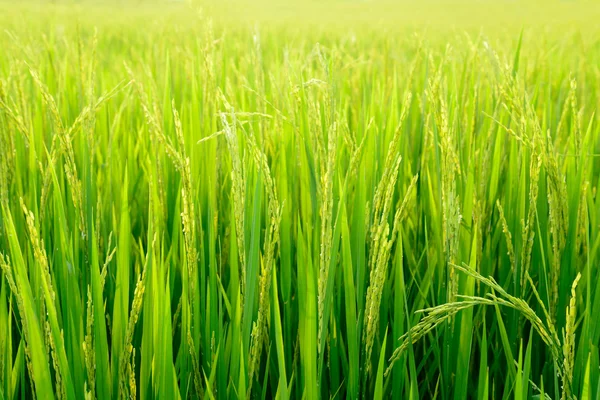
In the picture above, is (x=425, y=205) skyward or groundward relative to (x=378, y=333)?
skyward

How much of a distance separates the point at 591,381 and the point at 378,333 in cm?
33

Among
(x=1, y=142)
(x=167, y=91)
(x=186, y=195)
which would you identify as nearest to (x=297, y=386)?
(x=186, y=195)

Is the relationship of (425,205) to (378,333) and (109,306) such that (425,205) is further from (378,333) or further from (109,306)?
(109,306)

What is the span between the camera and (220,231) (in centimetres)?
122

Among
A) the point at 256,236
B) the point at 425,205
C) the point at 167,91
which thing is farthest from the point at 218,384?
the point at 167,91

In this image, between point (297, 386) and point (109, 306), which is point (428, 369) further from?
point (109, 306)

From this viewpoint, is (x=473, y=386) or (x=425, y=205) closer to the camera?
(x=473, y=386)

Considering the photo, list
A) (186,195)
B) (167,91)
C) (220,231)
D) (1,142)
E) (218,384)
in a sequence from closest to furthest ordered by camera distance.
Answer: (186,195), (218,384), (1,142), (220,231), (167,91)

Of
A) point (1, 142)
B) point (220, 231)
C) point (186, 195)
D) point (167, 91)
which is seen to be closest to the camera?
point (186, 195)

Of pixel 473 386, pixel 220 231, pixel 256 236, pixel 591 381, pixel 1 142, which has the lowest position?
pixel 473 386

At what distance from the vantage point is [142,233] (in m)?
1.32

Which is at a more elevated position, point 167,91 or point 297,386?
point 167,91

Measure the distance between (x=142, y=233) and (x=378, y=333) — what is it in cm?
62

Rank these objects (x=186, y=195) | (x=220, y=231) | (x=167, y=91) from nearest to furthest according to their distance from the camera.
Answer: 1. (x=186, y=195)
2. (x=220, y=231)
3. (x=167, y=91)
